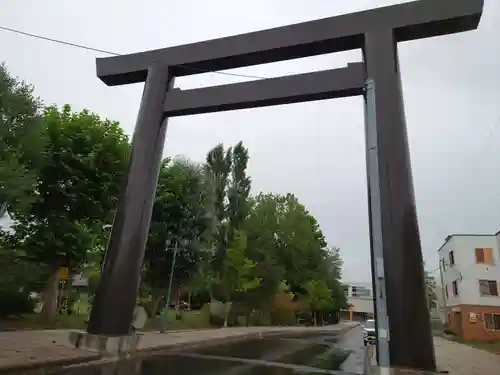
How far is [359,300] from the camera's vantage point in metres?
96.2

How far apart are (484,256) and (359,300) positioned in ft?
228

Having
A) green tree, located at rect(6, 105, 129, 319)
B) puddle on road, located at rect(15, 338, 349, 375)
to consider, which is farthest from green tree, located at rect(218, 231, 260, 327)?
puddle on road, located at rect(15, 338, 349, 375)

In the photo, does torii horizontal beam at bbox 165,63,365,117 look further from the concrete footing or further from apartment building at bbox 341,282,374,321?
apartment building at bbox 341,282,374,321

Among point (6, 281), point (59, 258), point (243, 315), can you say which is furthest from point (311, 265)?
point (6, 281)

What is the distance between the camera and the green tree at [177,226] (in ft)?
80.2

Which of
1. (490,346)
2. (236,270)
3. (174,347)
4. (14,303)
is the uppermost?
(236,270)

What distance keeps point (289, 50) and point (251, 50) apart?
1.06 metres

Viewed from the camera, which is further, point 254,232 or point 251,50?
point 254,232

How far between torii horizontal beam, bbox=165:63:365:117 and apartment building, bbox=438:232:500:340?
76.5 ft

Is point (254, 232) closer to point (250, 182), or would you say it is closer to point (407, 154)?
point (250, 182)

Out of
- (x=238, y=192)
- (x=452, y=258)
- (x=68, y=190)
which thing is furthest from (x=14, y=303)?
(x=452, y=258)

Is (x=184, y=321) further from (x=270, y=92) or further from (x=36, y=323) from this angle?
(x=270, y=92)

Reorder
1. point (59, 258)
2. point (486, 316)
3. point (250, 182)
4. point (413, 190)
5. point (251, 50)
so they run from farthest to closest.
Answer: point (250, 182) < point (486, 316) < point (59, 258) < point (251, 50) < point (413, 190)

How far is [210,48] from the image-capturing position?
12.0 metres
